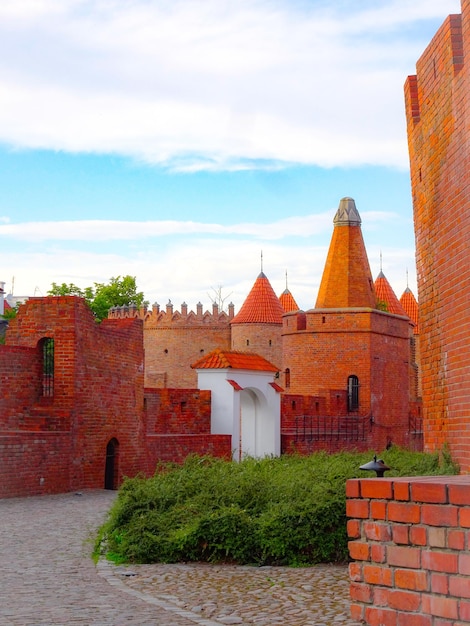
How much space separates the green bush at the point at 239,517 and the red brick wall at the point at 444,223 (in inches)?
24.7

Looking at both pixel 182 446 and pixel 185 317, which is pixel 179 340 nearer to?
pixel 185 317

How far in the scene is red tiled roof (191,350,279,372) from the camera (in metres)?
27.1

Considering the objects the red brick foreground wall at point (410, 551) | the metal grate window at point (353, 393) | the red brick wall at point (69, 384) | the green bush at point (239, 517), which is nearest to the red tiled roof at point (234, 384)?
the red brick wall at point (69, 384)

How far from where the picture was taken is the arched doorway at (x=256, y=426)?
2912 centimetres

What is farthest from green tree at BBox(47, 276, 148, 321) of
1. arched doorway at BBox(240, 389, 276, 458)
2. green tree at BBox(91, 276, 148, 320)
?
arched doorway at BBox(240, 389, 276, 458)

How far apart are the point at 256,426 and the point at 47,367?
10.7 meters

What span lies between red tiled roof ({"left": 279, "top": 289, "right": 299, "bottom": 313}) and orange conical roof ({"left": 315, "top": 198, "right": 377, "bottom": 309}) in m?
16.8

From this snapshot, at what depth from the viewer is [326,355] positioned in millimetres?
39500

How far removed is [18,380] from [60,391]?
881 mm

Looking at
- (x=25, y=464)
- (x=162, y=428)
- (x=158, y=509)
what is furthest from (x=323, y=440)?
(x=158, y=509)

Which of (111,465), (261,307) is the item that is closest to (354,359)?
(261,307)

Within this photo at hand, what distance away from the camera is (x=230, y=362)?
89.1ft

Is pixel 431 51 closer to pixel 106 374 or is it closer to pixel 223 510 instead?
pixel 223 510

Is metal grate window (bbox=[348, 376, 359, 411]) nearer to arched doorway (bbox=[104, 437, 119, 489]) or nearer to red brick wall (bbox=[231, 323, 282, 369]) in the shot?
red brick wall (bbox=[231, 323, 282, 369])
